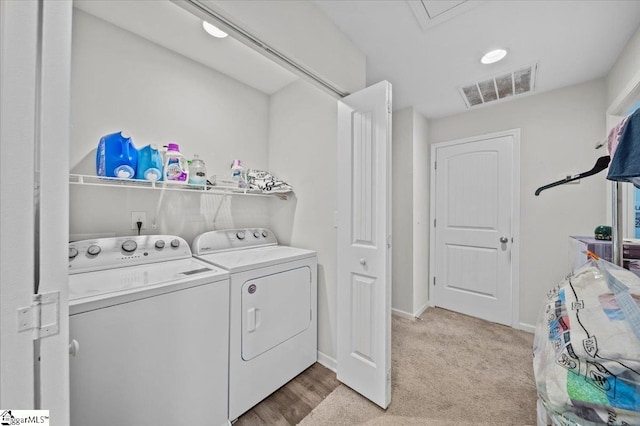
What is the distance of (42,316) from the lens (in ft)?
1.93

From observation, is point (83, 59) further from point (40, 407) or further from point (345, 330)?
point (345, 330)

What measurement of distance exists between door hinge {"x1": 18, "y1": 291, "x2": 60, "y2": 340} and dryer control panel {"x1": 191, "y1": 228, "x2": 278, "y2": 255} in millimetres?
1231

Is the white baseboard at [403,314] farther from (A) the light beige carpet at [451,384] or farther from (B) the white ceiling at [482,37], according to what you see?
(B) the white ceiling at [482,37]

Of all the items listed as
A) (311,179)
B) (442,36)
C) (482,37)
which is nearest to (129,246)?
(311,179)

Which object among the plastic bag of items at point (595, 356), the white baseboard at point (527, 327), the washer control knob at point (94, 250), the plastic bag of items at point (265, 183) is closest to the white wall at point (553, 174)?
the white baseboard at point (527, 327)

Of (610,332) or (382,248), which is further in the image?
(382,248)

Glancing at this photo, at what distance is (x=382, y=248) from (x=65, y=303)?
4.62 ft

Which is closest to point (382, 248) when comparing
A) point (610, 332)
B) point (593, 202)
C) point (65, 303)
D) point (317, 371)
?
point (610, 332)

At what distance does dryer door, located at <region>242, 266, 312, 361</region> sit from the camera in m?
1.46

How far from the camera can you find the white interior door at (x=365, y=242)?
1519mm

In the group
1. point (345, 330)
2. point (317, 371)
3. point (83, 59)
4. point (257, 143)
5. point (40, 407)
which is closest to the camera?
Answer: point (40, 407)

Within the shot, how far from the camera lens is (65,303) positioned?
63cm

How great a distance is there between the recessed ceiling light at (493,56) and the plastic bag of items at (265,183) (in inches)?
77.0

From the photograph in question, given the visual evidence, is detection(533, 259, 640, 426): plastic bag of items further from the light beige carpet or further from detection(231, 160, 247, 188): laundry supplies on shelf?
detection(231, 160, 247, 188): laundry supplies on shelf
